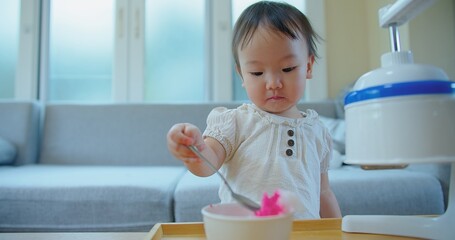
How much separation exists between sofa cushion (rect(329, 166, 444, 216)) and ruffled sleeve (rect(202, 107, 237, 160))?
0.60 meters

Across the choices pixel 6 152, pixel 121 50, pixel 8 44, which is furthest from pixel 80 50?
pixel 6 152

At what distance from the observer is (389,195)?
43.2 inches

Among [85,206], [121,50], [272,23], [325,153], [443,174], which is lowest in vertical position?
[85,206]

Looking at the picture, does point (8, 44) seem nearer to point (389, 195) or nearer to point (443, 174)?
point (389, 195)

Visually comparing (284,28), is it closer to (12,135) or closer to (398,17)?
(398,17)

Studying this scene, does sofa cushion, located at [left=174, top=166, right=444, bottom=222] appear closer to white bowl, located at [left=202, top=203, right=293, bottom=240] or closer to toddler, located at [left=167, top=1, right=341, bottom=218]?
toddler, located at [left=167, top=1, right=341, bottom=218]

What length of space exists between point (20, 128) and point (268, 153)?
68.2 inches

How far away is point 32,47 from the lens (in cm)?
219

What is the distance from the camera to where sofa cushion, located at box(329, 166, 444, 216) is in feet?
3.55

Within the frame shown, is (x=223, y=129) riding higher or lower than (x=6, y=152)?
higher

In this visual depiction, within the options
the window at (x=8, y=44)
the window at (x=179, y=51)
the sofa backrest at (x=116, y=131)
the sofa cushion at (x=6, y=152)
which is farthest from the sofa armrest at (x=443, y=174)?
the window at (x=8, y=44)

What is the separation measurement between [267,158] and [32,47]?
2.18 metres

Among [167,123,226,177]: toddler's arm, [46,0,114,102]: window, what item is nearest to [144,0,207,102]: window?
[46,0,114,102]: window

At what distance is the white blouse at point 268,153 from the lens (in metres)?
0.62
